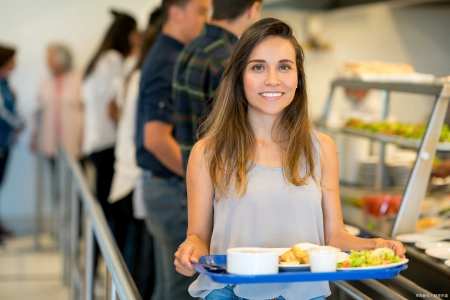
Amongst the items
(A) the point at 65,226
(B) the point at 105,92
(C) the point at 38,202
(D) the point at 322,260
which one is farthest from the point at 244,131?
(C) the point at 38,202

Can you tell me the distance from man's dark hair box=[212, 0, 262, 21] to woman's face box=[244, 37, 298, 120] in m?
0.98

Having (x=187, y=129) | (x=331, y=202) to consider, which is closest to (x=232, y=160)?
(x=331, y=202)

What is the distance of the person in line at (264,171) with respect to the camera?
1914mm

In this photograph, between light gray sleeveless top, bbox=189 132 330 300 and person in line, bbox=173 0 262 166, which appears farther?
person in line, bbox=173 0 262 166

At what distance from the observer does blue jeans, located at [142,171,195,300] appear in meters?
3.44

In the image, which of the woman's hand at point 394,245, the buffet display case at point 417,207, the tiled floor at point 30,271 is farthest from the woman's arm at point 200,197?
the tiled floor at point 30,271

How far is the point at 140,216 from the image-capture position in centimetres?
411

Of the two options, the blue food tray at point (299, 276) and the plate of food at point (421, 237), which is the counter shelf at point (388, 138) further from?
the blue food tray at point (299, 276)

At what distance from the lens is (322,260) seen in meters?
1.59

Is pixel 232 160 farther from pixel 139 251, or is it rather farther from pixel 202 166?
pixel 139 251

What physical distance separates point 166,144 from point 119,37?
273 cm

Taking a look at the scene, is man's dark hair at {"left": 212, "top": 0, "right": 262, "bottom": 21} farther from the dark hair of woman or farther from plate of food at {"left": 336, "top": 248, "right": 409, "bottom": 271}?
the dark hair of woman

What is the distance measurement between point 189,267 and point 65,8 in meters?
6.53

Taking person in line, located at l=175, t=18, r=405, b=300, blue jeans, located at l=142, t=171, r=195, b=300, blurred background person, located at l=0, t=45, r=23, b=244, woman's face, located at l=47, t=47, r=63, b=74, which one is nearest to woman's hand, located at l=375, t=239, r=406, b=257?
person in line, located at l=175, t=18, r=405, b=300
